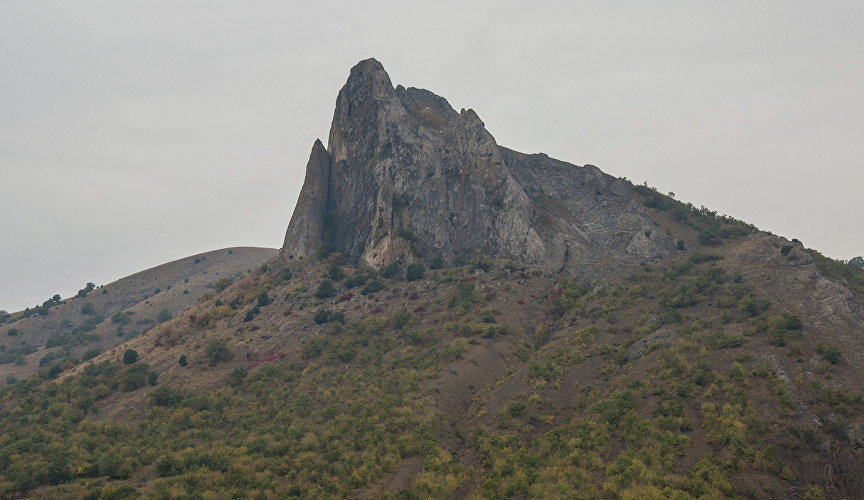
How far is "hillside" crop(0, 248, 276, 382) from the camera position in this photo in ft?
340

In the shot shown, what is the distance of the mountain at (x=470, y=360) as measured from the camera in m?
28.5

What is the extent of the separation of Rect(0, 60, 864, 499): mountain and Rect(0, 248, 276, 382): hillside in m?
41.1

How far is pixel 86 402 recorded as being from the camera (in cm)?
5031

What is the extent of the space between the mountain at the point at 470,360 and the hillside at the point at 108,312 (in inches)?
1619

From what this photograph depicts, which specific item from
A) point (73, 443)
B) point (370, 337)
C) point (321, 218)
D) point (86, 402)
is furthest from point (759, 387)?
point (321, 218)

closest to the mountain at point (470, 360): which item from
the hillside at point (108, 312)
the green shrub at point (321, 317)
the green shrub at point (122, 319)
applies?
the green shrub at point (321, 317)

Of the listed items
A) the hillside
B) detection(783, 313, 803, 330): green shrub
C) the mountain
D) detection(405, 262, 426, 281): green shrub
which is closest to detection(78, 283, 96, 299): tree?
the hillside

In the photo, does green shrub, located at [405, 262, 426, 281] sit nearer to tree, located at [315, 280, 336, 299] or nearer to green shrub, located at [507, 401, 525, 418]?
tree, located at [315, 280, 336, 299]

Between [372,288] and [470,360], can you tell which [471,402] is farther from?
[372,288]

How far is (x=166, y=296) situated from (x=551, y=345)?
4881 inches

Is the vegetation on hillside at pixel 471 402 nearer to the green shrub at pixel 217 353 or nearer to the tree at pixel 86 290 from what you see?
the green shrub at pixel 217 353

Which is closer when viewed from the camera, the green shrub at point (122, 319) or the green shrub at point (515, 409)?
the green shrub at point (515, 409)

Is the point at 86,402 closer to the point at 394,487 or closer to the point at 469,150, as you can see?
the point at 394,487


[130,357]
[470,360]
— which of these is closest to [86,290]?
[130,357]
